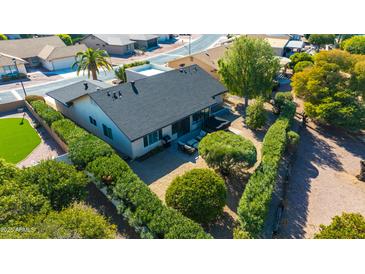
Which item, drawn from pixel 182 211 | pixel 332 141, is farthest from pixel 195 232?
pixel 332 141

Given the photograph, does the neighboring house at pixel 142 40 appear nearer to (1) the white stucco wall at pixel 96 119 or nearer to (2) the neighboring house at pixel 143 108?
(2) the neighboring house at pixel 143 108

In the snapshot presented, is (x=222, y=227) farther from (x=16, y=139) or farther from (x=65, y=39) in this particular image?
(x=65, y=39)

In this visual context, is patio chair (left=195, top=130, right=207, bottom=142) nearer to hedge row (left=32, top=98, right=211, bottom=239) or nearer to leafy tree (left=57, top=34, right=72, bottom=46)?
hedge row (left=32, top=98, right=211, bottom=239)

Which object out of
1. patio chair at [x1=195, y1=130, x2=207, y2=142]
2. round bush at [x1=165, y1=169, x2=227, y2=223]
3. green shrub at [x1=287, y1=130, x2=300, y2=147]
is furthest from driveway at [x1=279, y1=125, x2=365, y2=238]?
patio chair at [x1=195, y1=130, x2=207, y2=142]

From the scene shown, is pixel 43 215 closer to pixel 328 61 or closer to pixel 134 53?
pixel 328 61

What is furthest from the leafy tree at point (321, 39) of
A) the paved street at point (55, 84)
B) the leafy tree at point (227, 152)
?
the leafy tree at point (227, 152)

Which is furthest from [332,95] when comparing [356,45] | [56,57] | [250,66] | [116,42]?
[116,42]
